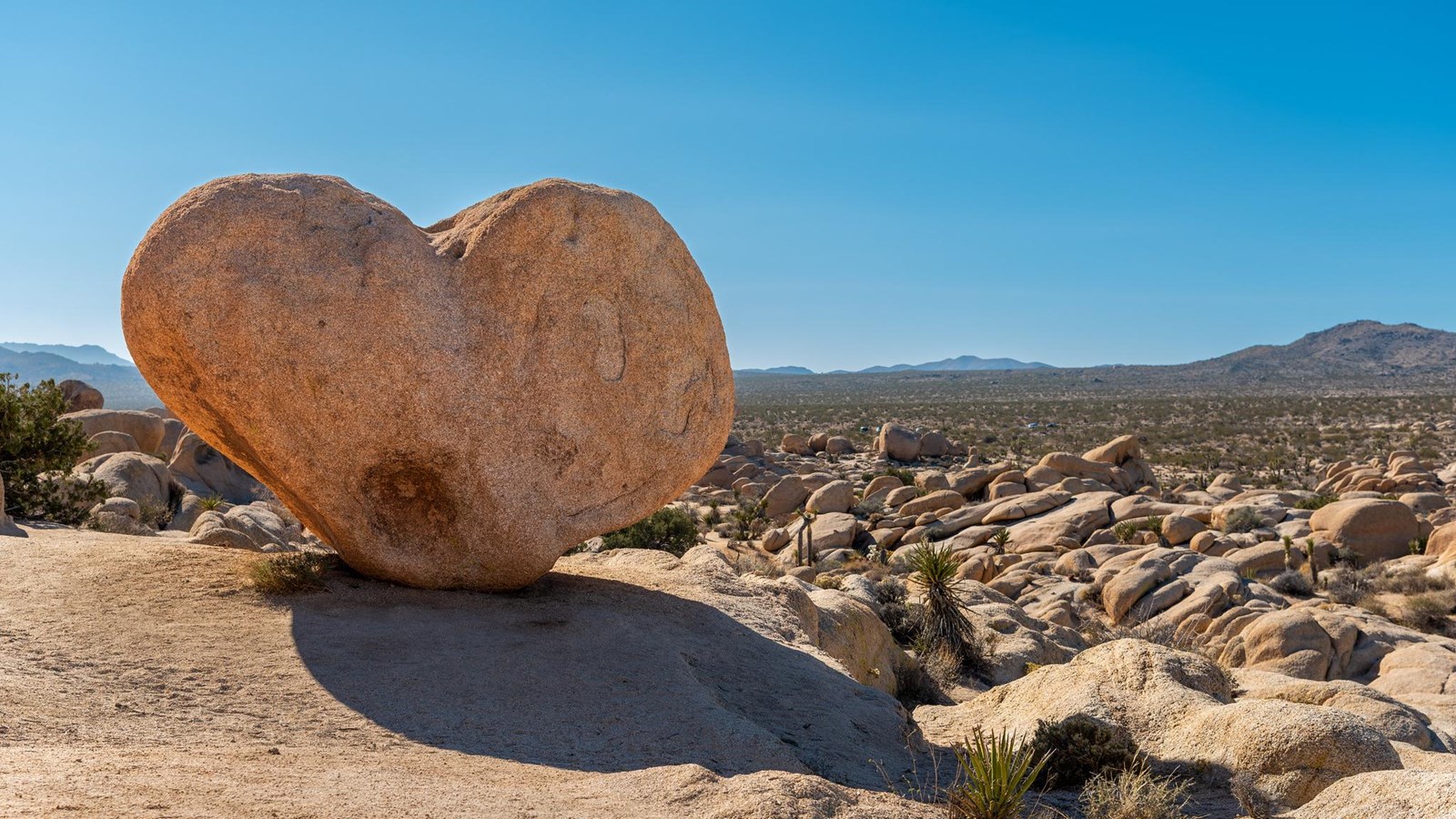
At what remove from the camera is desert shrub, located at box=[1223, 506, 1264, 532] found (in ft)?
96.0

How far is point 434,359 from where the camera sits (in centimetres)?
978

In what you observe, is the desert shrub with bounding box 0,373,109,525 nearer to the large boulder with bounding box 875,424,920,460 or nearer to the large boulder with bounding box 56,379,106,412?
the large boulder with bounding box 56,379,106,412

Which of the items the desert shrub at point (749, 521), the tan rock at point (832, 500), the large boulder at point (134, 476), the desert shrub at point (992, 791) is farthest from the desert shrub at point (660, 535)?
the desert shrub at point (992, 791)

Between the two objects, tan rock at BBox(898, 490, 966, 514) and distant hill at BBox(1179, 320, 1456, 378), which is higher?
distant hill at BBox(1179, 320, 1456, 378)

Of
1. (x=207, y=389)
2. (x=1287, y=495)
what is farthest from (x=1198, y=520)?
(x=207, y=389)

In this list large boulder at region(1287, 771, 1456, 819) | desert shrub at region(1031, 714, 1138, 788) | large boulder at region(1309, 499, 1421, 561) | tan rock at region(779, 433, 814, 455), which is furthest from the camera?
tan rock at region(779, 433, 814, 455)

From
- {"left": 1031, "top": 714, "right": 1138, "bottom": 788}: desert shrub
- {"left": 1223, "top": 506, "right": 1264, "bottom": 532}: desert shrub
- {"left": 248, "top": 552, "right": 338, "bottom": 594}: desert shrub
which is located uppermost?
{"left": 248, "top": 552, "right": 338, "bottom": 594}: desert shrub

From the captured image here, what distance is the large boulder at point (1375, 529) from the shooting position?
2664cm

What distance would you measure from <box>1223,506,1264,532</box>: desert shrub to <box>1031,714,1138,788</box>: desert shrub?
22483 millimetres

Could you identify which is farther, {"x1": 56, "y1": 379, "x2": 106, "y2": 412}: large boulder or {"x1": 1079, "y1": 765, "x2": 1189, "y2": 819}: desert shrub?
{"x1": 56, "y1": 379, "x2": 106, "y2": 412}: large boulder

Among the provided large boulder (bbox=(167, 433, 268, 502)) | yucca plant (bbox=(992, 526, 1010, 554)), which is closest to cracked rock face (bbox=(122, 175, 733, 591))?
yucca plant (bbox=(992, 526, 1010, 554))

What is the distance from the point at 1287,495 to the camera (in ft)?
109

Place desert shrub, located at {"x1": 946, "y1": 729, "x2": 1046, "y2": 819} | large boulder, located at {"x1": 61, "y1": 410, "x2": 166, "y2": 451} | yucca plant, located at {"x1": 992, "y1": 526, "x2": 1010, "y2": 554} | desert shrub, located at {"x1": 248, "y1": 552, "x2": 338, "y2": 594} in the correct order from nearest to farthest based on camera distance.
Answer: desert shrub, located at {"x1": 946, "y1": 729, "x2": 1046, "y2": 819}, desert shrub, located at {"x1": 248, "y1": 552, "x2": 338, "y2": 594}, yucca plant, located at {"x1": 992, "y1": 526, "x2": 1010, "y2": 554}, large boulder, located at {"x1": 61, "y1": 410, "x2": 166, "y2": 451}

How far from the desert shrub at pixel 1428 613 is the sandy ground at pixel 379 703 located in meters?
17.0
